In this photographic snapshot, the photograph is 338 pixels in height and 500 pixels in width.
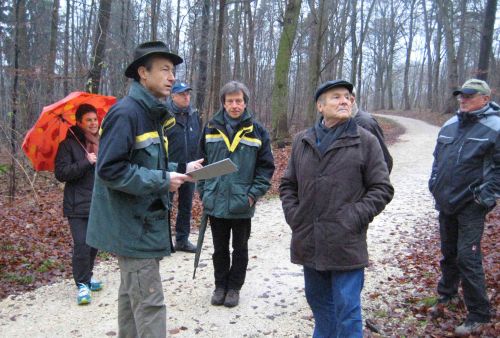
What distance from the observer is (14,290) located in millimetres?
5141

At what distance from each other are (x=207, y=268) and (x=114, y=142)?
10.7 ft

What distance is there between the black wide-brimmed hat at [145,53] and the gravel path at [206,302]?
8.06 feet

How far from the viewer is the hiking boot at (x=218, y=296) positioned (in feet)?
15.0

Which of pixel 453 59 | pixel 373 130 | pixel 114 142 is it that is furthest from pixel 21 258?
pixel 453 59

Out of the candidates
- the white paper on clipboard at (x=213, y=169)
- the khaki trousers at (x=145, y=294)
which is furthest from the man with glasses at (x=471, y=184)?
the khaki trousers at (x=145, y=294)

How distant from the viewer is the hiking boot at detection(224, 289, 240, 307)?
177 inches

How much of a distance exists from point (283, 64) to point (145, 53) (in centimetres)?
1271

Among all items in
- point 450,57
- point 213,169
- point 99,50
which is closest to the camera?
point 213,169

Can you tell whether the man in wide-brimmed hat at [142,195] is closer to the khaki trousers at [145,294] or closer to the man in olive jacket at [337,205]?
the khaki trousers at [145,294]

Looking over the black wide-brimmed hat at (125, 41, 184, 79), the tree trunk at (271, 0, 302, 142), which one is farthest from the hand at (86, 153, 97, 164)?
the tree trunk at (271, 0, 302, 142)

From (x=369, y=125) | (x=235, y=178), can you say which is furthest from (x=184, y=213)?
(x=369, y=125)

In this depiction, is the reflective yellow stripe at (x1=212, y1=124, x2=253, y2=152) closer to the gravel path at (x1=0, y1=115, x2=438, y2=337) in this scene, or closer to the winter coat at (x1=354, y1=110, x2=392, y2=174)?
the winter coat at (x1=354, y1=110, x2=392, y2=174)

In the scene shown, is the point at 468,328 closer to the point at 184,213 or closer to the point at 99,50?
the point at 184,213

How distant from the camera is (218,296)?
15.0ft
